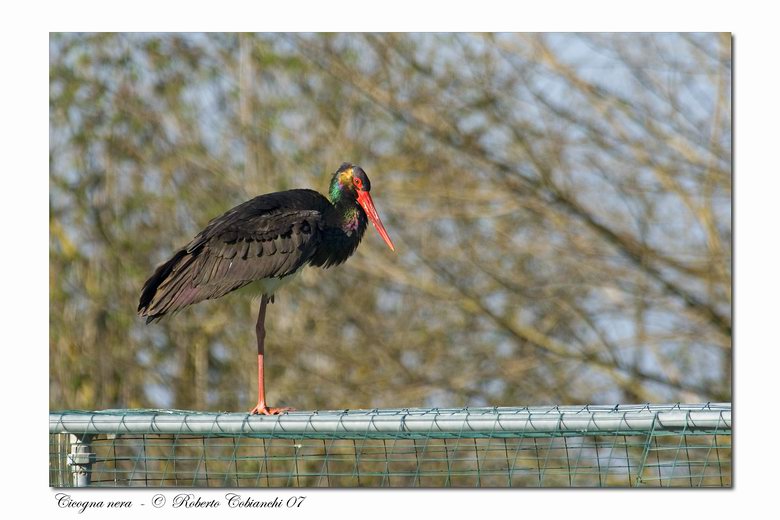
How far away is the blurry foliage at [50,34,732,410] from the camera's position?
29.8ft

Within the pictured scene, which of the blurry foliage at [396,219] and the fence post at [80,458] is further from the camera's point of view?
the blurry foliage at [396,219]

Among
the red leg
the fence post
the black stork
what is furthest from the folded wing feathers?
the fence post

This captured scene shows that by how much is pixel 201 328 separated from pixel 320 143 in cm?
185

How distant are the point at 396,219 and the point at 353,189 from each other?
305 cm

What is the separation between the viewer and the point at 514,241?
977 cm

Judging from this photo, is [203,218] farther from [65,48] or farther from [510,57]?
[510,57]

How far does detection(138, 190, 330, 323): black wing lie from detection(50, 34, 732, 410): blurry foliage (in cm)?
185

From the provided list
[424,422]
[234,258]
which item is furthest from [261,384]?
[424,422]

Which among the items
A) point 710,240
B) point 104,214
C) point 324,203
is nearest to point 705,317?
point 710,240

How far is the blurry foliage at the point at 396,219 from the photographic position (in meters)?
9.07

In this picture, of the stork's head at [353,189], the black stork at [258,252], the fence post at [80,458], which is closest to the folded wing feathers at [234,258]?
the black stork at [258,252]

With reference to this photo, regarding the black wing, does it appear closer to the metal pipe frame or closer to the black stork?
the black stork

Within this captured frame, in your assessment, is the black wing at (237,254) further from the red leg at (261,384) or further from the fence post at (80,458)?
the fence post at (80,458)

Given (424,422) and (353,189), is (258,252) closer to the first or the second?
(353,189)
